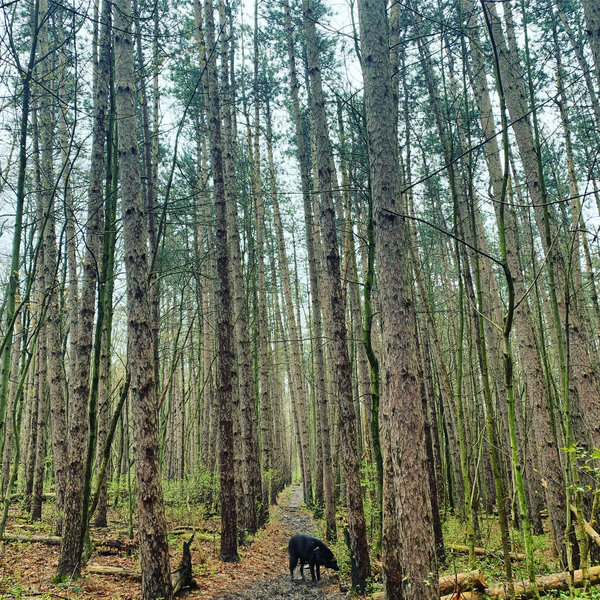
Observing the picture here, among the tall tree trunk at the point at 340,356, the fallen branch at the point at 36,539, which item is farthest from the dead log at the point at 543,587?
the fallen branch at the point at 36,539

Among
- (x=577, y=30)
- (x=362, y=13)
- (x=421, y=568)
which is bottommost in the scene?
(x=421, y=568)

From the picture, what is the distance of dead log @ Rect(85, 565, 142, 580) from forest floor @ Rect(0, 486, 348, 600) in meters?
0.05

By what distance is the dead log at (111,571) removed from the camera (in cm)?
653

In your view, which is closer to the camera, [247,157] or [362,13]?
[362,13]

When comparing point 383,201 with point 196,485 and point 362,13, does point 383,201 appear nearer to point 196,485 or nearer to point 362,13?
point 362,13

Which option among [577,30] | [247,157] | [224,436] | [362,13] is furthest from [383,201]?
[577,30]

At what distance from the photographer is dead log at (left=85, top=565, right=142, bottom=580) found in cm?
653

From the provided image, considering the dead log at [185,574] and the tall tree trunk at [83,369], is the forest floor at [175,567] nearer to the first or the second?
the dead log at [185,574]

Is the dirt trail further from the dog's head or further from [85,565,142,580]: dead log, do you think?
[85,565,142,580]: dead log

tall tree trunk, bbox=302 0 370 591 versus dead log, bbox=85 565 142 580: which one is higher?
tall tree trunk, bbox=302 0 370 591

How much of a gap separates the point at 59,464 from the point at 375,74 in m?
8.26

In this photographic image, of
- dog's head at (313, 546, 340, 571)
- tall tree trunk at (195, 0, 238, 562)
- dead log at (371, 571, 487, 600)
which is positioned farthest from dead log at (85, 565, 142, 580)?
dead log at (371, 571, 487, 600)

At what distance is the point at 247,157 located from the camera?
48.2 feet

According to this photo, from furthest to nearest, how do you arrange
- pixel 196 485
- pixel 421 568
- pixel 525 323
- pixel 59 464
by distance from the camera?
pixel 196 485, pixel 59 464, pixel 525 323, pixel 421 568
